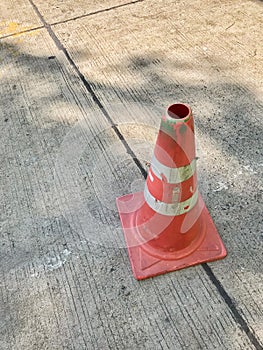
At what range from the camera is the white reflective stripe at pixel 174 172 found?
1871 millimetres

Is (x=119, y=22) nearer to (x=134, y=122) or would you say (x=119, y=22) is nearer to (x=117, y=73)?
(x=117, y=73)

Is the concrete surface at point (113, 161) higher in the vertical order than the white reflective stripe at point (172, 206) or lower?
lower

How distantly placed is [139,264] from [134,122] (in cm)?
113

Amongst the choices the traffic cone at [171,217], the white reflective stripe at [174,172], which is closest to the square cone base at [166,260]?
the traffic cone at [171,217]

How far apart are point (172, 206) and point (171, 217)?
0.23 feet

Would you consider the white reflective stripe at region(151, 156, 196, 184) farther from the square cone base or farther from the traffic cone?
the square cone base

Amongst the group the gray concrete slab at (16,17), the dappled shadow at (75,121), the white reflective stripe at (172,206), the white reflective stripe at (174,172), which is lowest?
the dappled shadow at (75,121)

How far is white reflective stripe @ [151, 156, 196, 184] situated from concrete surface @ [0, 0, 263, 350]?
48 cm

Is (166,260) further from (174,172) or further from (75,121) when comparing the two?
(75,121)

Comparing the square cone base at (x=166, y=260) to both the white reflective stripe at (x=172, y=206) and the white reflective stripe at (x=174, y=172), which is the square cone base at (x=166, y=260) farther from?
the white reflective stripe at (x=174, y=172)

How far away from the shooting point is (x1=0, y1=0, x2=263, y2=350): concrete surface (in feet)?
6.24

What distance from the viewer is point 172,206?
197cm

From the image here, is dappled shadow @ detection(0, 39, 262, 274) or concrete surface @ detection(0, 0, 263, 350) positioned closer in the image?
concrete surface @ detection(0, 0, 263, 350)

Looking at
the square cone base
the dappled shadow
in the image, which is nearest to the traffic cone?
the square cone base
